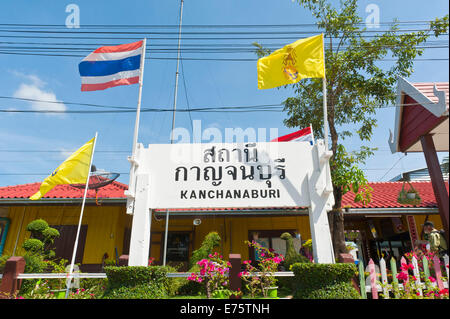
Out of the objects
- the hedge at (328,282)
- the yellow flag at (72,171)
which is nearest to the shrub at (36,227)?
the yellow flag at (72,171)

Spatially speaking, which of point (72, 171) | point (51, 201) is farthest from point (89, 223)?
point (72, 171)

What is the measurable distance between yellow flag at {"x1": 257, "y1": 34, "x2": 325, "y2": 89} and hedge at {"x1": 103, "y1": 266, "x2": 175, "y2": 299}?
4.60 m

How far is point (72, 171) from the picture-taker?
21.0 ft

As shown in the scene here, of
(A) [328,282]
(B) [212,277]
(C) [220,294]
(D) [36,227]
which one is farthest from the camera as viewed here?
(D) [36,227]

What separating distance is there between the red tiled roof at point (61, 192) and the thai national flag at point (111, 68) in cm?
410

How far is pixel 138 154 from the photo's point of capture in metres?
5.68

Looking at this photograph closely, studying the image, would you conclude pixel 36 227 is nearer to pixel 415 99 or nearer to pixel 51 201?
pixel 51 201

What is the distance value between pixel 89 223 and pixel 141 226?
6231mm

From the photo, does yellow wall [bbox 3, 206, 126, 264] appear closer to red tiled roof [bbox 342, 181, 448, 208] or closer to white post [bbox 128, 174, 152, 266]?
white post [bbox 128, 174, 152, 266]

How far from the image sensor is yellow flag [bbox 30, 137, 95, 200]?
6.16 meters

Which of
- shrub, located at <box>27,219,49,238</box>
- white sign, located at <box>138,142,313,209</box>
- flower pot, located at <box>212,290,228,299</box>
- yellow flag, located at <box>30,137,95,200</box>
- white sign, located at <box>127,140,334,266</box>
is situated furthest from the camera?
shrub, located at <box>27,219,49,238</box>

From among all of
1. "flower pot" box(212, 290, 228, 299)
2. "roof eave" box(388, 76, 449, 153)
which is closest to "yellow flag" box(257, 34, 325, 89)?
"roof eave" box(388, 76, 449, 153)

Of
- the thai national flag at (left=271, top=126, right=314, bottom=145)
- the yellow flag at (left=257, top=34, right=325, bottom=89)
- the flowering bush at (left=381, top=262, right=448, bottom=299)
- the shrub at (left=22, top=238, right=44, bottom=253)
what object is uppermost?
the yellow flag at (left=257, top=34, right=325, bottom=89)
